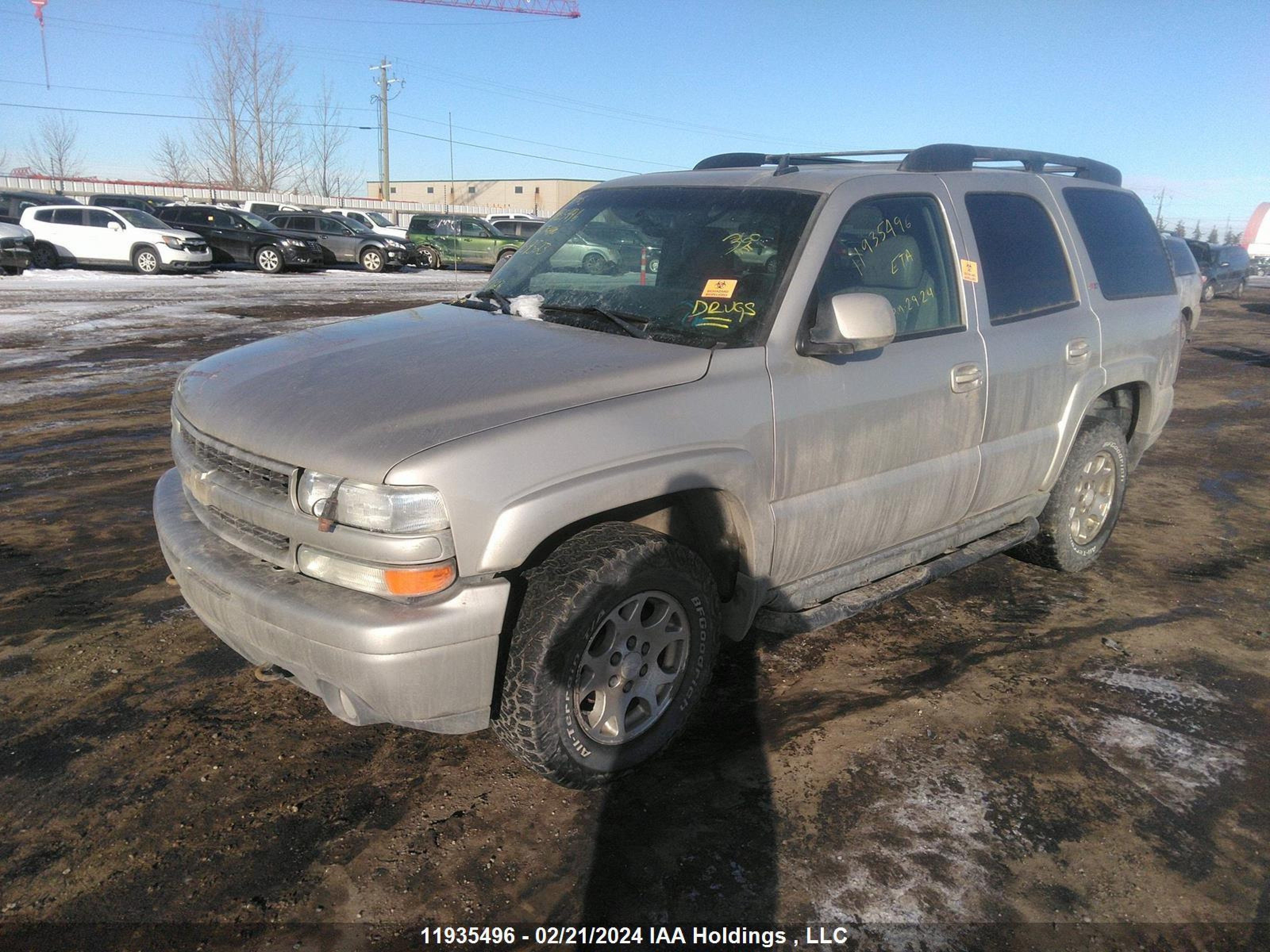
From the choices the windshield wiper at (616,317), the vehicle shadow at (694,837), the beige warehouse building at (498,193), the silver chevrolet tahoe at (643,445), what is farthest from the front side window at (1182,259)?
the beige warehouse building at (498,193)

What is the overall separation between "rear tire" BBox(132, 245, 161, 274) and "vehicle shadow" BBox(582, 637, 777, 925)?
73.0 feet

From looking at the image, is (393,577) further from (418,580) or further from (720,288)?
(720,288)

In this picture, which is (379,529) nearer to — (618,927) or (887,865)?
(618,927)

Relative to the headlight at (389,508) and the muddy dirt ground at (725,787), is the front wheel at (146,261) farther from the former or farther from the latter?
the headlight at (389,508)

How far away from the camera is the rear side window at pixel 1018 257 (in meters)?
4.00

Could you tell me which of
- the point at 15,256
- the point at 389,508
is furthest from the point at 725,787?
the point at 15,256

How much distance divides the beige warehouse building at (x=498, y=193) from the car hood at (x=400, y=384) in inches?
2950

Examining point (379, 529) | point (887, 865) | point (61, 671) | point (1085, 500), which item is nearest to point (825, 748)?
point (887, 865)

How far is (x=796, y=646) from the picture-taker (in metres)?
4.11

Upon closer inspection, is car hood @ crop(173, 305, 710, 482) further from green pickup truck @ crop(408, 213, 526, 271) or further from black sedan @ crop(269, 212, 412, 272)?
green pickup truck @ crop(408, 213, 526, 271)

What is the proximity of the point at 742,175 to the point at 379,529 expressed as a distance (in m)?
2.19

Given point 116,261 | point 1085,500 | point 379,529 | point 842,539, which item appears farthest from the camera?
point 116,261

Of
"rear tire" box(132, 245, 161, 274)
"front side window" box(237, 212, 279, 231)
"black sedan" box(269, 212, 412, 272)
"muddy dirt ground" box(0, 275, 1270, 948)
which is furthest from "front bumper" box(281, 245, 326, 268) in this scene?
"muddy dirt ground" box(0, 275, 1270, 948)

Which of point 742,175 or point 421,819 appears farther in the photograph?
point 742,175
